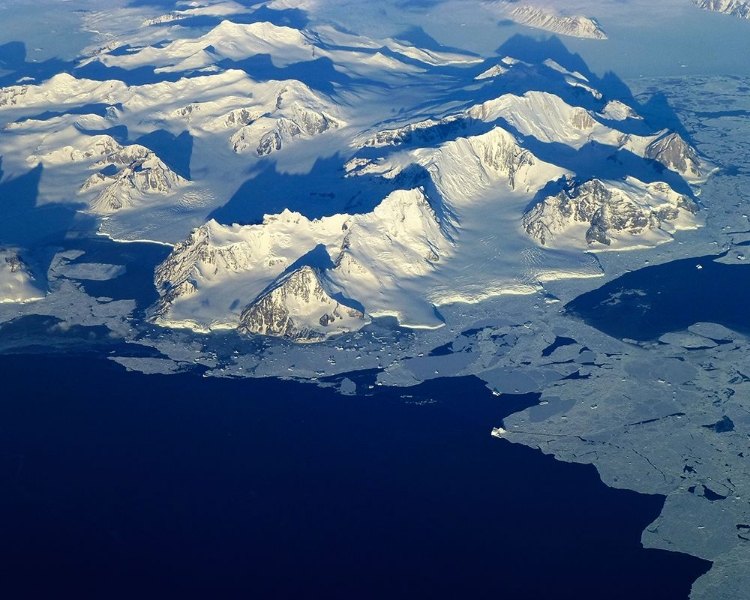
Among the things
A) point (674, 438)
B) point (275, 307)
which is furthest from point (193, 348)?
point (674, 438)

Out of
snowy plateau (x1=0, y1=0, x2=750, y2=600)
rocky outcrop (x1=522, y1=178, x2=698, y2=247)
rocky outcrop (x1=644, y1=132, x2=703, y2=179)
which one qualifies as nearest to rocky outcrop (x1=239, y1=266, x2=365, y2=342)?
snowy plateau (x1=0, y1=0, x2=750, y2=600)

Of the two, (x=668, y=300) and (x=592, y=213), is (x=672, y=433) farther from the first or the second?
(x=592, y=213)

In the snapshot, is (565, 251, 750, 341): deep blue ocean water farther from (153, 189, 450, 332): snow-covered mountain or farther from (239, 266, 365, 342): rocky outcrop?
(239, 266, 365, 342): rocky outcrop

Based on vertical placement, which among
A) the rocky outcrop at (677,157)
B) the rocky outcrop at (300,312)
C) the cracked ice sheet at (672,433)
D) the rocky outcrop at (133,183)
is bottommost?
the cracked ice sheet at (672,433)

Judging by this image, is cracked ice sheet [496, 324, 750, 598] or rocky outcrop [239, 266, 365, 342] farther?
rocky outcrop [239, 266, 365, 342]

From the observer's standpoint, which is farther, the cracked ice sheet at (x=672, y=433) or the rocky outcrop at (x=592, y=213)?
the rocky outcrop at (x=592, y=213)

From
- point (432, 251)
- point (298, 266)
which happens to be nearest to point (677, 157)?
point (432, 251)

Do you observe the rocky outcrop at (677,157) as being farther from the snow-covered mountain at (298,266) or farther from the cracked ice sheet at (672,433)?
the cracked ice sheet at (672,433)

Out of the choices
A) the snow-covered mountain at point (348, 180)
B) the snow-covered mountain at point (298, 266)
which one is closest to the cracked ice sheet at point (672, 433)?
the snow-covered mountain at point (348, 180)

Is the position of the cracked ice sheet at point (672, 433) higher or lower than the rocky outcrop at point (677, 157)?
lower
